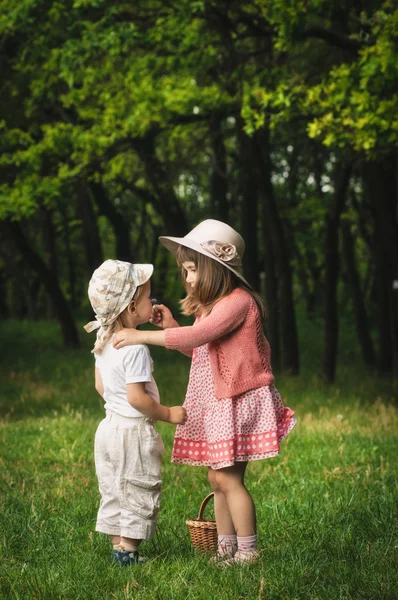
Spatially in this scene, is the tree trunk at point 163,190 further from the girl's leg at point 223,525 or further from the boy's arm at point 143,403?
the boy's arm at point 143,403

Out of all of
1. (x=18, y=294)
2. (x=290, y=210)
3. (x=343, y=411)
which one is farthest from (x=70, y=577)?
(x=18, y=294)

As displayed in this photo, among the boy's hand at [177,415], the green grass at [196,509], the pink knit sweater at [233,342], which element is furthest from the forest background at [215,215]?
the pink knit sweater at [233,342]

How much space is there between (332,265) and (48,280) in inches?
293

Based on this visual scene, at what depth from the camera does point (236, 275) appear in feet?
15.5

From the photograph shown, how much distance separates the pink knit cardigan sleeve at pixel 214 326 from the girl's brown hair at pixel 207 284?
67mm

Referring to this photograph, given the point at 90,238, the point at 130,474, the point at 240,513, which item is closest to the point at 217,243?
the point at 130,474

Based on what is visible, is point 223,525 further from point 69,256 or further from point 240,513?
point 69,256

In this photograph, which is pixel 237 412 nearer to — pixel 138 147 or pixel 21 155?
pixel 21 155

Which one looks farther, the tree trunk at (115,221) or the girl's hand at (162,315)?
the tree trunk at (115,221)

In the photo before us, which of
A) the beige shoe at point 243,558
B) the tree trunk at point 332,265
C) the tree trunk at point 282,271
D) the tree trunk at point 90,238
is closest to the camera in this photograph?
the beige shoe at point 243,558

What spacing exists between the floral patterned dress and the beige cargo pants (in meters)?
0.26

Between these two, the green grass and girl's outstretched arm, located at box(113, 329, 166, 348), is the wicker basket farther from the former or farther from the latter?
girl's outstretched arm, located at box(113, 329, 166, 348)

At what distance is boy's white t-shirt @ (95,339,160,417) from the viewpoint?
450 cm

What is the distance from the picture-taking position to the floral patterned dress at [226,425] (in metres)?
4.59
